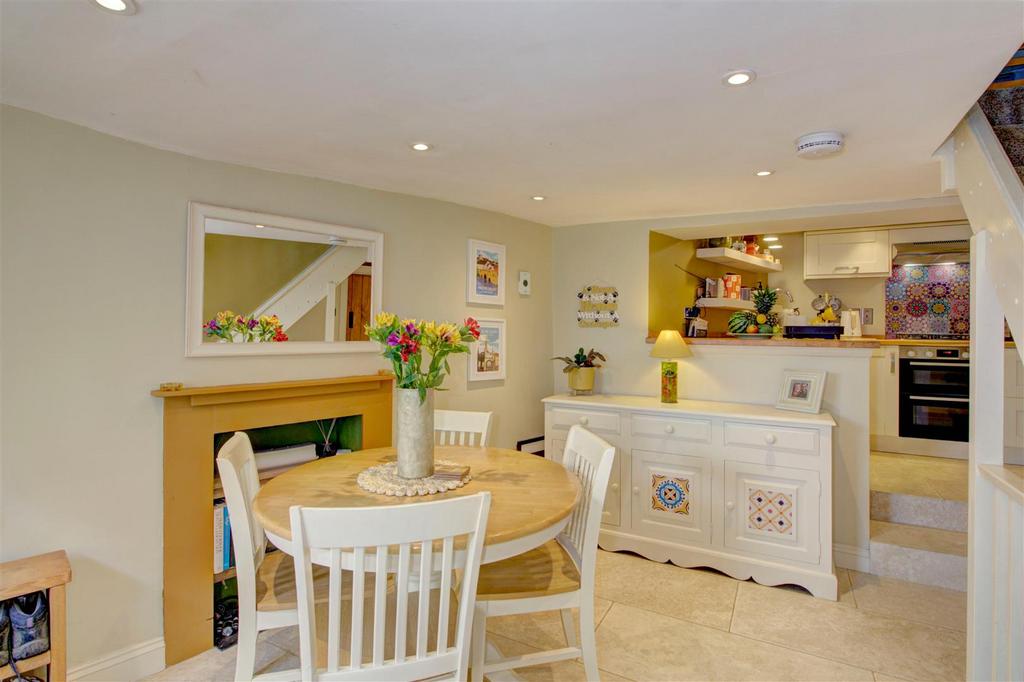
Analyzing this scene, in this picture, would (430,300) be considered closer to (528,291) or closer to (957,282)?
(528,291)

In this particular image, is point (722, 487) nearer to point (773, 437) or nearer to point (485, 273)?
point (773, 437)

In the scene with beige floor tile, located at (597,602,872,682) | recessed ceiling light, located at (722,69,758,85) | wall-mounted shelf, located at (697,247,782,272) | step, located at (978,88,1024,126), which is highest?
step, located at (978,88,1024,126)

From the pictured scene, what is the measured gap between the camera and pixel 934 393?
173 inches

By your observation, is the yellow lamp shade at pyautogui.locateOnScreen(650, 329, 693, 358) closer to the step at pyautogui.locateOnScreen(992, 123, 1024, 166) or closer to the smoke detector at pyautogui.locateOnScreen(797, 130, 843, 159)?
the smoke detector at pyautogui.locateOnScreen(797, 130, 843, 159)

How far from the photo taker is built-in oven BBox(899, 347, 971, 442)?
430 cm

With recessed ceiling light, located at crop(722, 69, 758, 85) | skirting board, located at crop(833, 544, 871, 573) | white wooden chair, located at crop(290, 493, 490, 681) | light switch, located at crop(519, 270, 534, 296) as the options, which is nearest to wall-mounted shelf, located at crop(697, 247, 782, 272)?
light switch, located at crop(519, 270, 534, 296)

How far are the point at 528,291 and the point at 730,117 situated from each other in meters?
2.21

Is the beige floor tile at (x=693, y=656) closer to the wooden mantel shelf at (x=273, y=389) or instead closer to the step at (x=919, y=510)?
the step at (x=919, y=510)

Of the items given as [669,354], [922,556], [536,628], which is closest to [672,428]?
[669,354]

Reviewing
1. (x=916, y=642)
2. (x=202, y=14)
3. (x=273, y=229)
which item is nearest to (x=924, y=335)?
(x=916, y=642)

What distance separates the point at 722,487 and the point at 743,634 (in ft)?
2.71

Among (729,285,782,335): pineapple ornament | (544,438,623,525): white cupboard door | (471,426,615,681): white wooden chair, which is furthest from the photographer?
(729,285,782,335): pineapple ornament

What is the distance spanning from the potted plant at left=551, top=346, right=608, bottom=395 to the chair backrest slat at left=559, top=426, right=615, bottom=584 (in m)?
1.42

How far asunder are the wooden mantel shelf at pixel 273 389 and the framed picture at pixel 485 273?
889mm
